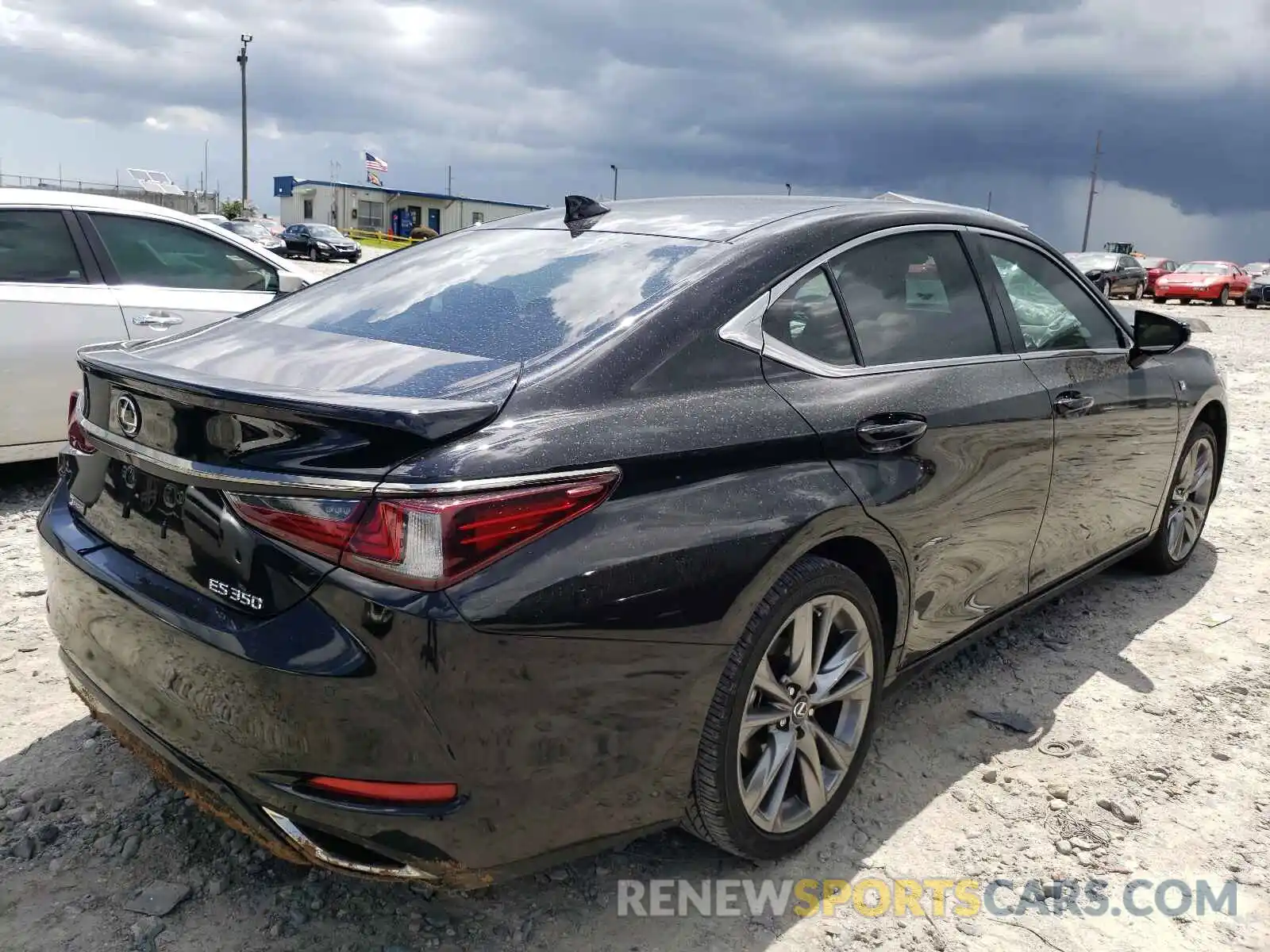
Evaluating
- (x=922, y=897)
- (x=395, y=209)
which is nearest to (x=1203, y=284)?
(x=922, y=897)

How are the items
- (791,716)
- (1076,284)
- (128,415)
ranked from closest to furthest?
(128,415)
(791,716)
(1076,284)

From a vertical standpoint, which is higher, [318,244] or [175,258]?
[318,244]

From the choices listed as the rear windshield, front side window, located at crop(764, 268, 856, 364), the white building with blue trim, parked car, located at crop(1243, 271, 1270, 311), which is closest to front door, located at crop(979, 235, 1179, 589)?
front side window, located at crop(764, 268, 856, 364)

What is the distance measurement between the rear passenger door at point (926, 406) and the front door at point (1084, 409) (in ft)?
0.47

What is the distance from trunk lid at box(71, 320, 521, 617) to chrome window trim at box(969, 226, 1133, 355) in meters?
2.03

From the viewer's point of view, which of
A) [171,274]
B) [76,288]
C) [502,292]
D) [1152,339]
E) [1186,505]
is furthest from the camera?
[171,274]

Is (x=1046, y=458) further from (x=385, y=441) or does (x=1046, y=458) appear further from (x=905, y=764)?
(x=385, y=441)

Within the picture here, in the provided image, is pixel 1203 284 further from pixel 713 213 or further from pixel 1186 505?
pixel 713 213

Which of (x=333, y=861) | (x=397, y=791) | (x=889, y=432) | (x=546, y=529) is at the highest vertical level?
(x=889, y=432)

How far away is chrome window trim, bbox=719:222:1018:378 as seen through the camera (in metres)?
2.45

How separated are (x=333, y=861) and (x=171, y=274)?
4524 millimetres

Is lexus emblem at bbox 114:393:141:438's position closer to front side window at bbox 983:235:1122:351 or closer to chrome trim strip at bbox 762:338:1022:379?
chrome trim strip at bbox 762:338:1022:379

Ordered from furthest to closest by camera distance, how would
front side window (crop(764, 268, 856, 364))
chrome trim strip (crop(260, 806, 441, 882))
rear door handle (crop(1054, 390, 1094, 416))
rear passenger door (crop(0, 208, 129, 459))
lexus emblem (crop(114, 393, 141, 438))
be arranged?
1. rear passenger door (crop(0, 208, 129, 459))
2. rear door handle (crop(1054, 390, 1094, 416))
3. front side window (crop(764, 268, 856, 364))
4. lexus emblem (crop(114, 393, 141, 438))
5. chrome trim strip (crop(260, 806, 441, 882))

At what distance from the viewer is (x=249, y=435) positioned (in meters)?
1.96
